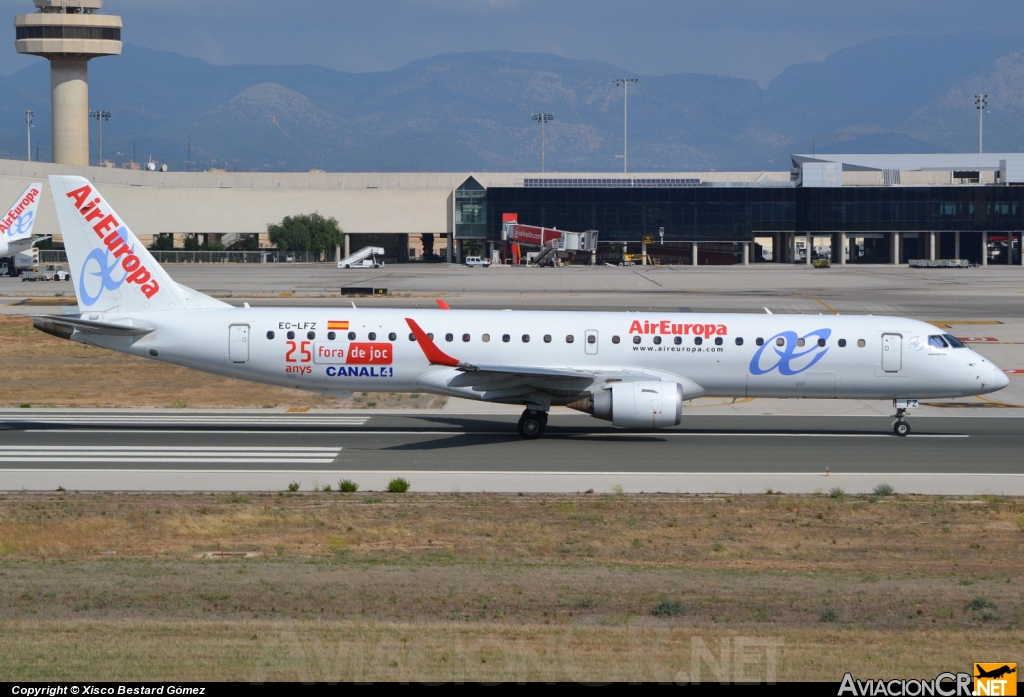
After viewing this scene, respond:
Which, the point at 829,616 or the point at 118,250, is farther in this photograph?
the point at 118,250

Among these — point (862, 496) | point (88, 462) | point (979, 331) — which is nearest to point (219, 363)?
point (88, 462)

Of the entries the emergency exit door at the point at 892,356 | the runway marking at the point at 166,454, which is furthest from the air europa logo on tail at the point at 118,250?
the emergency exit door at the point at 892,356

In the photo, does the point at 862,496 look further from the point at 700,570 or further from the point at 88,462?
the point at 88,462

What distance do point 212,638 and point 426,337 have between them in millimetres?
18576

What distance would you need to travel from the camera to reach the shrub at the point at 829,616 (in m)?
14.0

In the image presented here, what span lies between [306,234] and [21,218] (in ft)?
242

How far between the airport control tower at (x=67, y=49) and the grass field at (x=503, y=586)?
158 metres

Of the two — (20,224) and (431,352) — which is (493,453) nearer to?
(431,352)

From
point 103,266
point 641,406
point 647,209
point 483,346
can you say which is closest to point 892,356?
point 641,406

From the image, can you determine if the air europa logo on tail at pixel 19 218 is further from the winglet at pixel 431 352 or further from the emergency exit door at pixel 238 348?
the winglet at pixel 431 352

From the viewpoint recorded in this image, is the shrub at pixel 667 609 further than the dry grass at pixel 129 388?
No

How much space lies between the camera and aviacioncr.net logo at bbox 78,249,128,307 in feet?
103

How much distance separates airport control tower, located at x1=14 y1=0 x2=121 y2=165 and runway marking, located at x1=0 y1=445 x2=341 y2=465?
149 m

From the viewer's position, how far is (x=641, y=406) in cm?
2939
